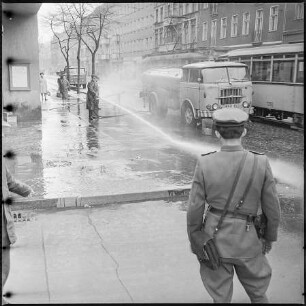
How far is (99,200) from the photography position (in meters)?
6.88

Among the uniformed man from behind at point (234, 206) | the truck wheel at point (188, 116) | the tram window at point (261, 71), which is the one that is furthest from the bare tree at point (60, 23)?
the uniformed man from behind at point (234, 206)

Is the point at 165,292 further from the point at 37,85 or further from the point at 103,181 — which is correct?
the point at 37,85

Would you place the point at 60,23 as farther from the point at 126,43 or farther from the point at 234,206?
the point at 234,206

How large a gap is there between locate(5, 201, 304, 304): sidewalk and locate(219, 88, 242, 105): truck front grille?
29.4 feet

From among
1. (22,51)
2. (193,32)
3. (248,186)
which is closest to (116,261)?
(248,186)

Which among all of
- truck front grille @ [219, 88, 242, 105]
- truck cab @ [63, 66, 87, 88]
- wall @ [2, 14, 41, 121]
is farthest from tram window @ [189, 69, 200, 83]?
truck cab @ [63, 66, 87, 88]

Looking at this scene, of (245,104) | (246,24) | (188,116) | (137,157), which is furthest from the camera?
Answer: (246,24)

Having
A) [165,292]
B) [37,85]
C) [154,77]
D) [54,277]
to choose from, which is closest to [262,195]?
[165,292]

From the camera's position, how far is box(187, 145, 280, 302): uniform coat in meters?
3.08

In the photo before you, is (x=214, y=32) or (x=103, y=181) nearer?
(x=103, y=181)

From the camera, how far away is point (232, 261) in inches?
123

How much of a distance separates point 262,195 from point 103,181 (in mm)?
5107

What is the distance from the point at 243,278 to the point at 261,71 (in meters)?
16.2

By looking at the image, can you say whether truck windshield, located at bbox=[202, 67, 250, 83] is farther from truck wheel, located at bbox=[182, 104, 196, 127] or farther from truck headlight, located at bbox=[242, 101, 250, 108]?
truck wheel, located at bbox=[182, 104, 196, 127]
